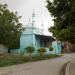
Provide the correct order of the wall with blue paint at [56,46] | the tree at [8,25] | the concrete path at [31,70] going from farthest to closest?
the wall with blue paint at [56,46], the tree at [8,25], the concrete path at [31,70]

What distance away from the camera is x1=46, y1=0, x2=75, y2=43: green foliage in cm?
1839

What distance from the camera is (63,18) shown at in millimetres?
19531


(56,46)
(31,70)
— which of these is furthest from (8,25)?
(56,46)

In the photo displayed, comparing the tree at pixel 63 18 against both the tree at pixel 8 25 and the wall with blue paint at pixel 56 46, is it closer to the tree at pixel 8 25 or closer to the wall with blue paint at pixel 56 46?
the tree at pixel 8 25

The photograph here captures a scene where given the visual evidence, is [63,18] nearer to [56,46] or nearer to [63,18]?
[63,18]

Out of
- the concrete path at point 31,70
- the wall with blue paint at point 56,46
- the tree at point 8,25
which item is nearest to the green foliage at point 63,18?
the concrete path at point 31,70

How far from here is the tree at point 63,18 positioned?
60.3ft

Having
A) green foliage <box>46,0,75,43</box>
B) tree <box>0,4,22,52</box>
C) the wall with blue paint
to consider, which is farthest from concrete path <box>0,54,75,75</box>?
the wall with blue paint

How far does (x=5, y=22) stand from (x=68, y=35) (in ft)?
73.3

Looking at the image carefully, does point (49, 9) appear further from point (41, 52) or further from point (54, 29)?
point (41, 52)

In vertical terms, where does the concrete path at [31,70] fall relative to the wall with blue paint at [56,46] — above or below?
below

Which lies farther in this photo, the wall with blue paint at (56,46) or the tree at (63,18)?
the wall with blue paint at (56,46)

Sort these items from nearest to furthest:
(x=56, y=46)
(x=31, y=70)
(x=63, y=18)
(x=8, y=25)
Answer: (x=63, y=18) < (x=31, y=70) < (x=8, y=25) < (x=56, y=46)

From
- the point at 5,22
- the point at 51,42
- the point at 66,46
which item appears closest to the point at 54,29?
the point at 5,22
